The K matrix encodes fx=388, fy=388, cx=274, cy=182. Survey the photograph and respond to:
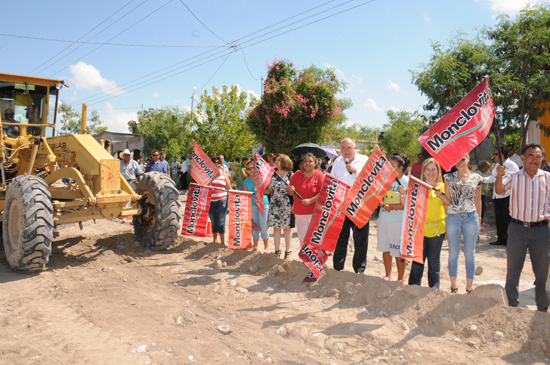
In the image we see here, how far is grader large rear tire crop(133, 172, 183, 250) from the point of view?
706 centimetres

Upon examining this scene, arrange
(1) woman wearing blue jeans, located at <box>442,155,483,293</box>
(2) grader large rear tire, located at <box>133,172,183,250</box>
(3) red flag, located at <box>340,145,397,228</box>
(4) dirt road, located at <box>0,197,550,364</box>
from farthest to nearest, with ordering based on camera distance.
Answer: (2) grader large rear tire, located at <box>133,172,183,250</box>, (3) red flag, located at <box>340,145,397,228</box>, (1) woman wearing blue jeans, located at <box>442,155,483,293</box>, (4) dirt road, located at <box>0,197,550,364</box>

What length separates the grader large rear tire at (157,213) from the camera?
7.06m

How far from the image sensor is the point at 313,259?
17.3 feet

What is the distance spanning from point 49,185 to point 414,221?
6.35m

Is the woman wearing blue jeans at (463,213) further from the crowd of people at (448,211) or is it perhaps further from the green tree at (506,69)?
the green tree at (506,69)

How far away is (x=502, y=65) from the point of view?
10680 mm

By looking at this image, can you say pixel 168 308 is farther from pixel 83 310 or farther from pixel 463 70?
pixel 463 70

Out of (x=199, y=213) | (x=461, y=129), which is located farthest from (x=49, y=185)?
(x=461, y=129)

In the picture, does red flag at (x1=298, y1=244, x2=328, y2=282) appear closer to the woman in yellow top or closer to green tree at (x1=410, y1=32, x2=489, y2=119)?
the woman in yellow top

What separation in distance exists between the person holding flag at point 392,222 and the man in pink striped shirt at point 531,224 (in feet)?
4.01

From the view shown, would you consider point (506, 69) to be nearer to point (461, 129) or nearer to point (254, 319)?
point (461, 129)

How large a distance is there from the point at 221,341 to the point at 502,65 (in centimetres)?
1080

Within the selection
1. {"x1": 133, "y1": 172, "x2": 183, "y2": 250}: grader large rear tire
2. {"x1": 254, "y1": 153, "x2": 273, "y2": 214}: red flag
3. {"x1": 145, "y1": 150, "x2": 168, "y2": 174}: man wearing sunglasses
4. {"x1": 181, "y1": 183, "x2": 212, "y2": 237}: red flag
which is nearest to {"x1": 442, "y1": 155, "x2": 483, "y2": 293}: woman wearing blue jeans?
{"x1": 254, "y1": 153, "x2": 273, "y2": 214}: red flag

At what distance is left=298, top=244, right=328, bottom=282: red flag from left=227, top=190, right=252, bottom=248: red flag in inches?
58.7
